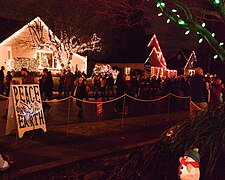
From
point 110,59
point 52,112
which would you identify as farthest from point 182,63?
point 52,112

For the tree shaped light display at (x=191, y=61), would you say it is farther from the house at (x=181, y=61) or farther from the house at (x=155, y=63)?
the house at (x=155, y=63)

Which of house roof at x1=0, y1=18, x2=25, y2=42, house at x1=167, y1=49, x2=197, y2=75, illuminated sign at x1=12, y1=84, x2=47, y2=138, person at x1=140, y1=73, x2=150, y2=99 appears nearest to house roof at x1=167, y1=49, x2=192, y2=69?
house at x1=167, y1=49, x2=197, y2=75

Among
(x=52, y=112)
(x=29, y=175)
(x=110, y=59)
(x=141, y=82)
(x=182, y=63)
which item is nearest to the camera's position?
Answer: (x=29, y=175)

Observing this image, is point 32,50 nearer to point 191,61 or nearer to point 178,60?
point 178,60

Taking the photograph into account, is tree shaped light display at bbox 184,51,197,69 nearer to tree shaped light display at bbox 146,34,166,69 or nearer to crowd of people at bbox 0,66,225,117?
tree shaped light display at bbox 146,34,166,69

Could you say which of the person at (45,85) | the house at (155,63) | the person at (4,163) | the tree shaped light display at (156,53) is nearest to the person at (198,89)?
the person at (45,85)

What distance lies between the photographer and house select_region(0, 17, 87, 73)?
28172mm

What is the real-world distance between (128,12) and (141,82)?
964 centimetres

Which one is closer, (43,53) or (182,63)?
(43,53)

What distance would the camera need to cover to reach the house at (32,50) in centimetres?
2817

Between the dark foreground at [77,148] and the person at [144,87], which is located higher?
the person at [144,87]

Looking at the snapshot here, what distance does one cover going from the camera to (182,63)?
55.6 meters

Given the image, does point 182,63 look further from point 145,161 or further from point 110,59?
point 145,161

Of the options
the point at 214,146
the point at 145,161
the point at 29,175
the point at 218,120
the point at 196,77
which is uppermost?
the point at 196,77
